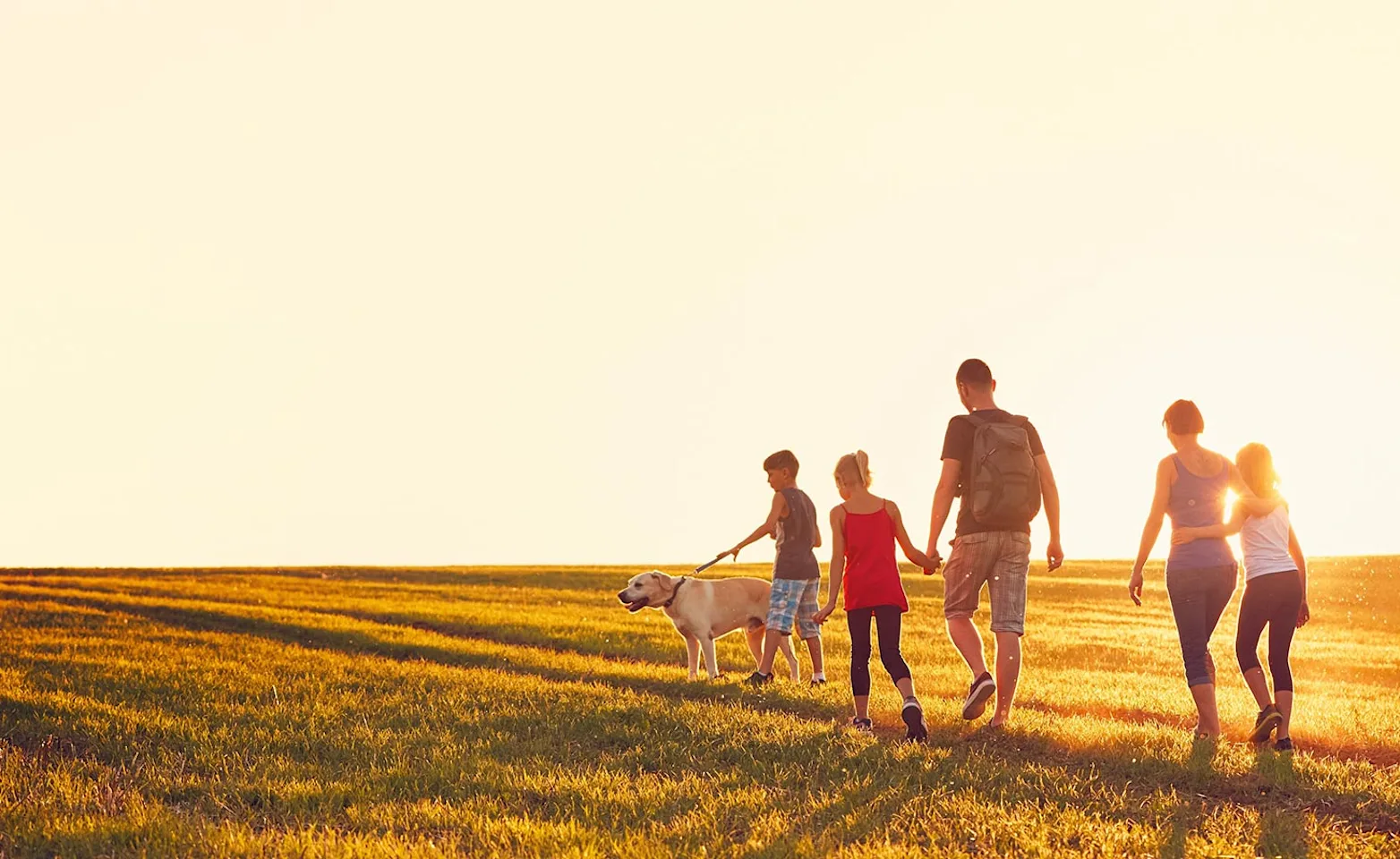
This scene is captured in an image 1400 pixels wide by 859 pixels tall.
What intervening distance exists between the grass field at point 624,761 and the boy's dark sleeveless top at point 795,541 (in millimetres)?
1407

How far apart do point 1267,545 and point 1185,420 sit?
4.67 feet

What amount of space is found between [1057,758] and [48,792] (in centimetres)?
811

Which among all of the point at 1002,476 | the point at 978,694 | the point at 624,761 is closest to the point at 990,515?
the point at 1002,476

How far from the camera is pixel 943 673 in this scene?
53.4ft

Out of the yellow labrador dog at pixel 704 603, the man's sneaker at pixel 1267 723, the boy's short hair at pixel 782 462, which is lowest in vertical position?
the man's sneaker at pixel 1267 723

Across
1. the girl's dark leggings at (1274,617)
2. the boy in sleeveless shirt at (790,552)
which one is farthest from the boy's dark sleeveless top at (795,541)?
the girl's dark leggings at (1274,617)

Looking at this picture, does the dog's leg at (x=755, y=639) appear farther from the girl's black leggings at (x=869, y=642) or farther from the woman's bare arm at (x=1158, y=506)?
the woman's bare arm at (x=1158, y=506)

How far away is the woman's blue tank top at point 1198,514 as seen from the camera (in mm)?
9648

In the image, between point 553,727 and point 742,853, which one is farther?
point 553,727

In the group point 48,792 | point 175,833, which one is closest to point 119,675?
point 48,792

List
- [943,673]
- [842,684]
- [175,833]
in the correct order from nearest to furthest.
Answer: [175,833] < [842,684] < [943,673]

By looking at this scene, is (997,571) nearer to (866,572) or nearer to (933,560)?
(933,560)

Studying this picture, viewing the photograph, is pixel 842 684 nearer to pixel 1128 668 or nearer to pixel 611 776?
pixel 611 776

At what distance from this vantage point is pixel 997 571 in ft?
32.0
